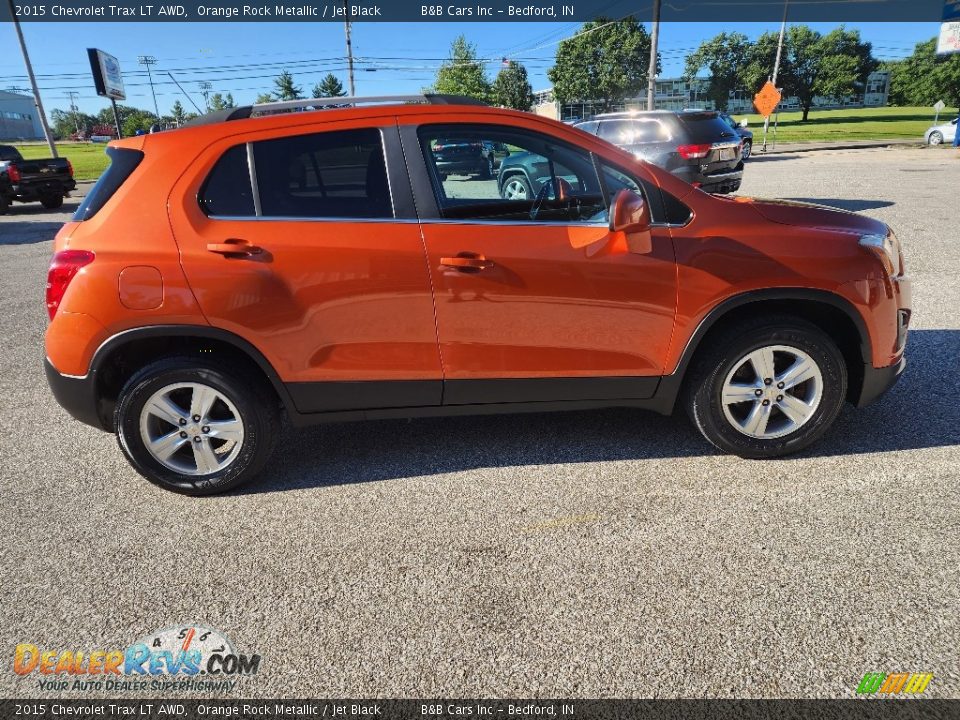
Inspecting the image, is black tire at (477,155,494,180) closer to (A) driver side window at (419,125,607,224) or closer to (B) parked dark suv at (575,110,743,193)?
(A) driver side window at (419,125,607,224)

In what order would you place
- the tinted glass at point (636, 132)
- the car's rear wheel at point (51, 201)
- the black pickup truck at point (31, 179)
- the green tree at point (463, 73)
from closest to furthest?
the tinted glass at point (636, 132)
the black pickup truck at point (31, 179)
the car's rear wheel at point (51, 201)
the green tree at point (463, 73)

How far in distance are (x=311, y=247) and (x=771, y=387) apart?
7.79ft

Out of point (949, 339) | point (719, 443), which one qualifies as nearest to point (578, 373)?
point (719, 443)

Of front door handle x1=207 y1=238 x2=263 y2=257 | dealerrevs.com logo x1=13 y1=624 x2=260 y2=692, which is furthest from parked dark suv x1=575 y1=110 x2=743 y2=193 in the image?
dealerrevs.com logo x1=13 y1=624 x2=260 y2=692

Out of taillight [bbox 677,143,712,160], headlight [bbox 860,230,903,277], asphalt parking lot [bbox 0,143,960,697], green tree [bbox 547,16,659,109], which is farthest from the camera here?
green tree [bbox 547,16,659,109]

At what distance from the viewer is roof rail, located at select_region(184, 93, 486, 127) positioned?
2.98 meters

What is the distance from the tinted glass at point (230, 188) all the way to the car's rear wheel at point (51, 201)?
17.5 meters

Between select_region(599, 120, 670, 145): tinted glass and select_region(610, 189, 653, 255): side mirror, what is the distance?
8234mm

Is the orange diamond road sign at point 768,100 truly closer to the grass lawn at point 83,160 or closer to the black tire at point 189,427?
the grass lawn at point 83,160

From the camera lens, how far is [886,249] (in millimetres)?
3121

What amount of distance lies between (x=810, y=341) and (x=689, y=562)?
4.44 ft

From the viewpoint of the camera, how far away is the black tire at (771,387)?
10.0 ft

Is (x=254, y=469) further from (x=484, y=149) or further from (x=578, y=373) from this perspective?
(x=484, y=149)

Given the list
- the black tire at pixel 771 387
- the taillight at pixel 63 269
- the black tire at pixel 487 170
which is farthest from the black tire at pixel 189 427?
the black tire at pixel 771 387
